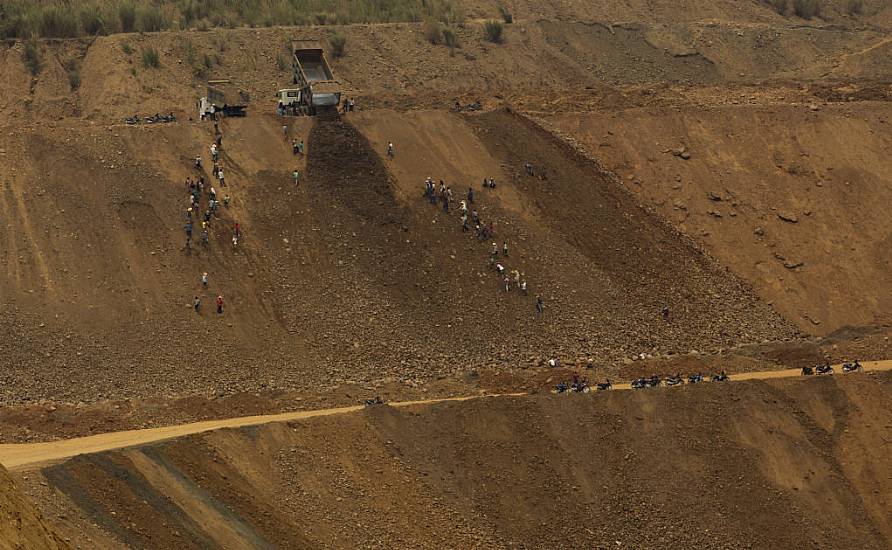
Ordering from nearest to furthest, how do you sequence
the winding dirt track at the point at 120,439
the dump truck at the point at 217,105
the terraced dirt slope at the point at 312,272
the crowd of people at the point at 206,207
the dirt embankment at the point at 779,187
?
the winding dirt track at the point at 120,439, the terraced dirt slope at the point at 312,272, the crowd of people at the point at 206,207, the dirt embankment at the point at 779,187, the dump truck at the point at 217,105

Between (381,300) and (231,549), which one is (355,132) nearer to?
(381,300)

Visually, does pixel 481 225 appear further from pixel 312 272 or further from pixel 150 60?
pixel 150 60

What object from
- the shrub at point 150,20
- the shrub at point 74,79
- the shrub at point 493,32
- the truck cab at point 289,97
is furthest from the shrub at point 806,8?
the shrub at point 74,79

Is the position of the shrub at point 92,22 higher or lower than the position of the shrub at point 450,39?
higher

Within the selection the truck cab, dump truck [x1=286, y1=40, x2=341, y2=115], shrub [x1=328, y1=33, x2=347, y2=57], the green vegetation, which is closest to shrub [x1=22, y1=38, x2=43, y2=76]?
the green vegetation

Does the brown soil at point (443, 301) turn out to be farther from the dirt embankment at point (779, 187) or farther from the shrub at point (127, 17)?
the shrub at point (127, 17)

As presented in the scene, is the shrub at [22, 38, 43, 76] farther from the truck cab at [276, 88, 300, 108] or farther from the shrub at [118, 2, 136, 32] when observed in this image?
the truck cab at [276, 88, 300, 108]
